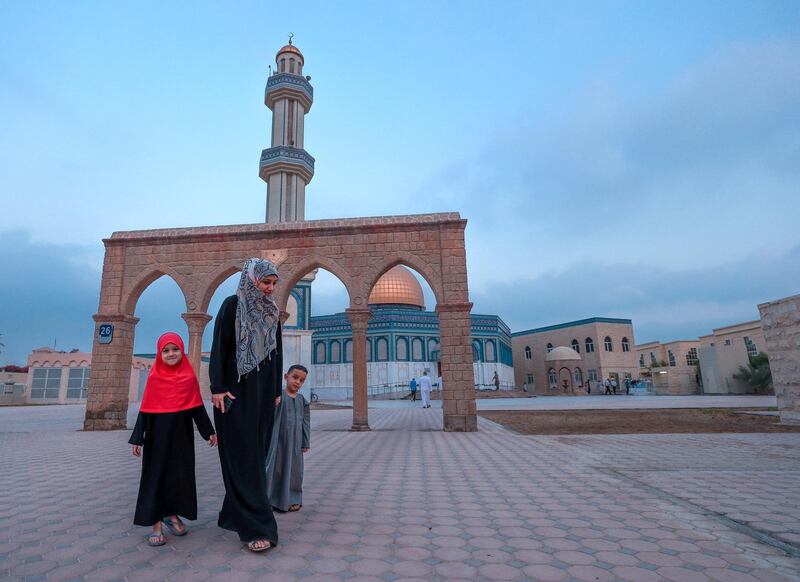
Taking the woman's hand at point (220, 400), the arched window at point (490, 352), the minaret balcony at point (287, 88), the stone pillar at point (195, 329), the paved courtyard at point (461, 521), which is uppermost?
the minaret balcony at point (287, 88)

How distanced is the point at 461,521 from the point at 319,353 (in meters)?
31.8

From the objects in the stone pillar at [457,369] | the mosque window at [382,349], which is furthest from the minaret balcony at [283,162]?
the stone pillar at [457,369]

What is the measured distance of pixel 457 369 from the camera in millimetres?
9547

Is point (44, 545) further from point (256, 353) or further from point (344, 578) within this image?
point (344, 578)

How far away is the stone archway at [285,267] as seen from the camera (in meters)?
9.95

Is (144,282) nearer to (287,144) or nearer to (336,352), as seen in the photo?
(287,144)

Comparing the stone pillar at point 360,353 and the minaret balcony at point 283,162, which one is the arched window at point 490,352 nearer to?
the minaret balcony at point 283,162

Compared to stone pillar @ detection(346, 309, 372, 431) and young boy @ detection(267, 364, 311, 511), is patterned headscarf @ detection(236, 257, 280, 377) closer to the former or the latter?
young boy @ detection(267, 364, 311, 511)

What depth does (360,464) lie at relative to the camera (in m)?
5.50

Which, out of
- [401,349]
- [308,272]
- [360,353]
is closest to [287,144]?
[401,349]

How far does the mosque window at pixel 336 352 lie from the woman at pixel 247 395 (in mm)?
30842

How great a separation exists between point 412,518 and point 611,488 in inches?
76.4

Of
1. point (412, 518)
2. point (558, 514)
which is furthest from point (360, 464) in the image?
point (558, 514)

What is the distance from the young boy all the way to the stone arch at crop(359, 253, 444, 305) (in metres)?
6.27
